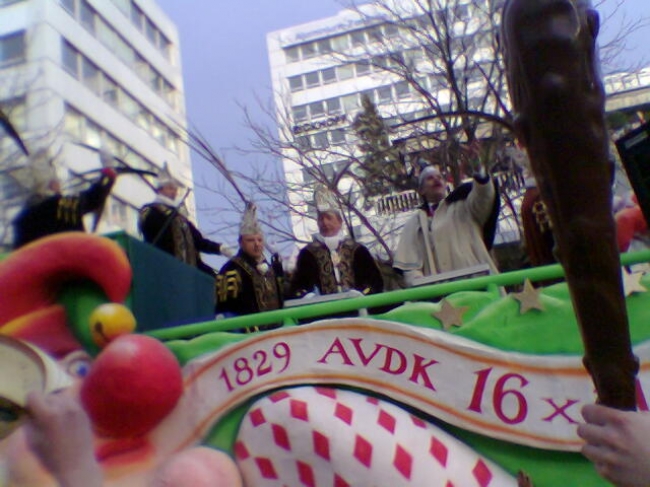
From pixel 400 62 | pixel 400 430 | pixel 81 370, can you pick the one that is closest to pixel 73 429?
pixel 400 430

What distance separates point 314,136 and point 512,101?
1378 cm

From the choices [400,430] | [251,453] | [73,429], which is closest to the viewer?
[73,429]

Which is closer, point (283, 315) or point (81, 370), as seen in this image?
point (283, 315)

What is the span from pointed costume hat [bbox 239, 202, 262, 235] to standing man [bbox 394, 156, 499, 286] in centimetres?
131

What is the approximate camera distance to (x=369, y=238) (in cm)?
1606

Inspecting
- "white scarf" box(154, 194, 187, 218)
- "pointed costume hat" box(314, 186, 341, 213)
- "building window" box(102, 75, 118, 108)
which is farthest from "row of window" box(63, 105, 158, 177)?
"white scarf" box(154, 194, 187, 218)

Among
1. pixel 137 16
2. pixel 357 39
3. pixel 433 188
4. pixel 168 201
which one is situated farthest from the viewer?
A: pixel 137 16

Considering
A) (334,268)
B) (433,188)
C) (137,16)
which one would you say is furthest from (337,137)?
(137,16)

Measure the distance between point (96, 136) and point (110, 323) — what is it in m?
21.7

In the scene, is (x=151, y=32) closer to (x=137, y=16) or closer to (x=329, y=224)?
(x=137, y=16)

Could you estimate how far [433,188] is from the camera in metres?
4.23

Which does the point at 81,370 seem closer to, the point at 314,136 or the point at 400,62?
the point at 400,62

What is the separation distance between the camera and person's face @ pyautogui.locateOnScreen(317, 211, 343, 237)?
5.02 m

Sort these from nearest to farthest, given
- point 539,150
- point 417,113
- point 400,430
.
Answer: point 539,150
point 400,430
point 417,113
